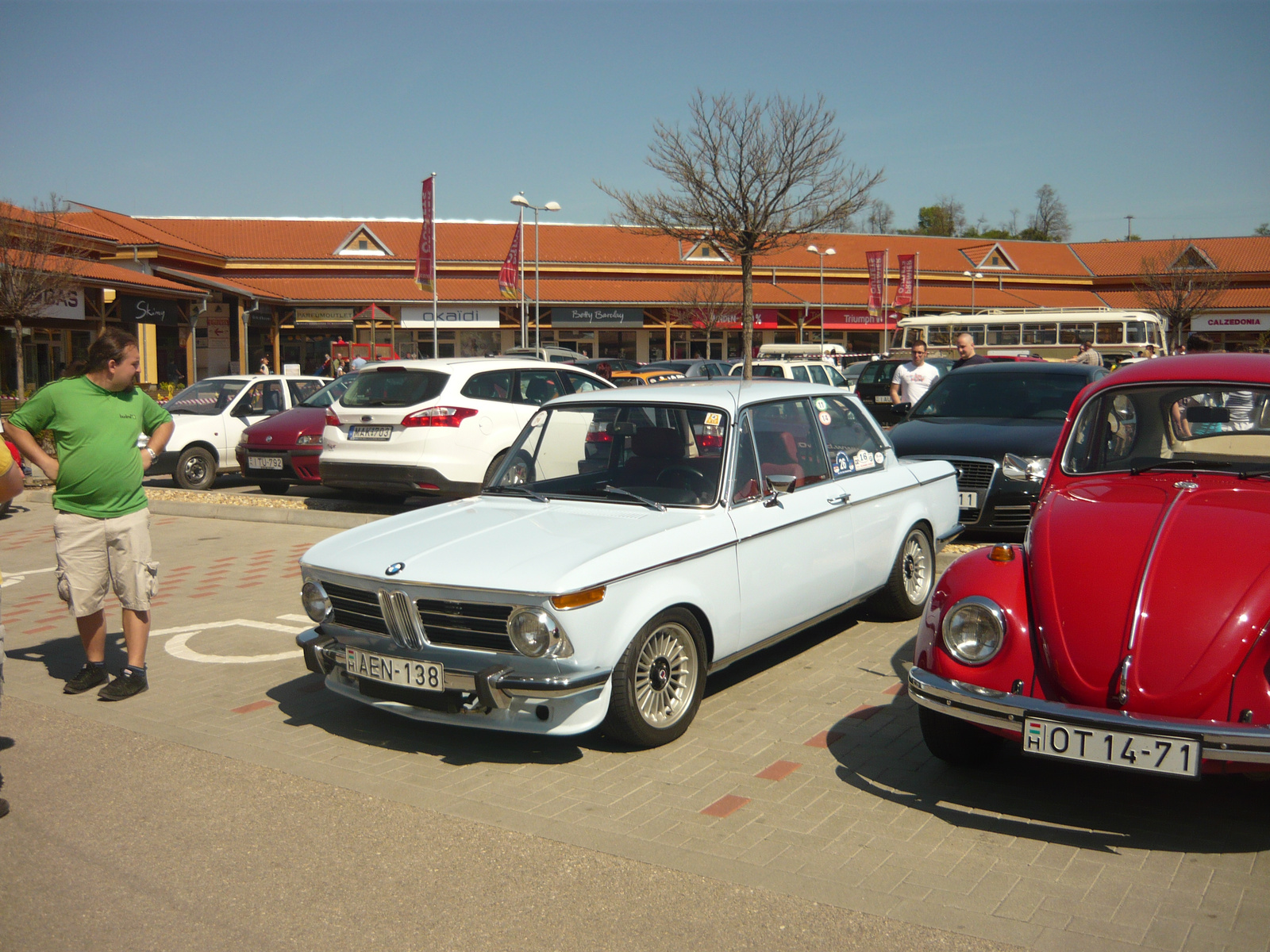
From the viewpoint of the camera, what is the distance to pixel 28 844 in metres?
3.91

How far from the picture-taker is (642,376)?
78.7ft

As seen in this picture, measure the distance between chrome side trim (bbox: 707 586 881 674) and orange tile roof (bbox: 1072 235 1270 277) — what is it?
58387 mm

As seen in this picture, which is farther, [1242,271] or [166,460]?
[1242,271]

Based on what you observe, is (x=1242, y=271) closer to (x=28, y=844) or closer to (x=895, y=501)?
(x=895, y=501)

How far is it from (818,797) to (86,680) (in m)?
4.18

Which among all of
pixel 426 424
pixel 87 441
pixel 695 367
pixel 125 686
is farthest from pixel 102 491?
pixel 695 367

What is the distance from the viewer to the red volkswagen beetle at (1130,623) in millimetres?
3512

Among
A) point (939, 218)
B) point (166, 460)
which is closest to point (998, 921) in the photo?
point (166, 460)

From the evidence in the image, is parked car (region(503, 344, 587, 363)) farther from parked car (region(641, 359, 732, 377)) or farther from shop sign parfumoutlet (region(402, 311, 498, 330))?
shop sign parfumoutlet (region(402, 311, 498, 330))

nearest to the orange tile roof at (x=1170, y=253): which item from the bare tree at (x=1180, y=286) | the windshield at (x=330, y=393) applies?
the bare tree at (x=1180, y=286)

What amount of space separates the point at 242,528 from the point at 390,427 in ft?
8.58

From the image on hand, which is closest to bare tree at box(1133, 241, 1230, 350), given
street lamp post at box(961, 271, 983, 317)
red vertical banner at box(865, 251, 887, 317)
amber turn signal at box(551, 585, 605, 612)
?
street lamp post at box(961, 271, 983, 317)

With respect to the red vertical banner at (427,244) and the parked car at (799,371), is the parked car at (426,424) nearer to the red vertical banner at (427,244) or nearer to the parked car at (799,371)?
the red vertical banner at (427,244)

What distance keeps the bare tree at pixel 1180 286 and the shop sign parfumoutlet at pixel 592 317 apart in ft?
84.3
